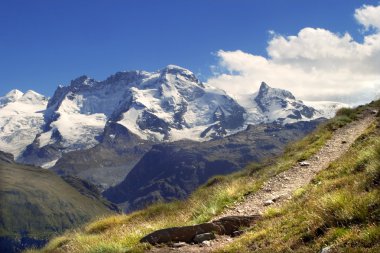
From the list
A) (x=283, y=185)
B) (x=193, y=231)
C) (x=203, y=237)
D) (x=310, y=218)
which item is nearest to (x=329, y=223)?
(x=310, y=218)

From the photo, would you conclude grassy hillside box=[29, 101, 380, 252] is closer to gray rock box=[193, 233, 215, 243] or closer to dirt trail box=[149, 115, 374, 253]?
dirt trail box=[149, 115, 374, 253]

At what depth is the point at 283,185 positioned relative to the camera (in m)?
25.6

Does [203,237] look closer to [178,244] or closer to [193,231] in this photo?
[193,231]

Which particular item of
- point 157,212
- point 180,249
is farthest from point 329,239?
point 157,212

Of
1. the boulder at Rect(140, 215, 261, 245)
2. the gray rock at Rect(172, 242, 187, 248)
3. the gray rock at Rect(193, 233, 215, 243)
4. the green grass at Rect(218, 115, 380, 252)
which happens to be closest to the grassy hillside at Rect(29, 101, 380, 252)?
the green grass at Rect(218, 115, 380, 252)

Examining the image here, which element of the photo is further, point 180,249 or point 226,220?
point 226,220

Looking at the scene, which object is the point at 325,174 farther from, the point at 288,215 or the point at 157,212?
the point at 157,212

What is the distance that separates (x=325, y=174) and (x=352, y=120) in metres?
20.9

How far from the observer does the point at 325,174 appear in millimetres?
22266

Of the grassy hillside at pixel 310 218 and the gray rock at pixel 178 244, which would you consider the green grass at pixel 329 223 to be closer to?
the grassy hillside at pixel 310 218

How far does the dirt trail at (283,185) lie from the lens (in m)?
16.5

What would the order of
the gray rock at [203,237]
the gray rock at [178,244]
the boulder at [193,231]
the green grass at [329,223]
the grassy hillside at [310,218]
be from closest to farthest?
the green grass at [329,223], the grassy hillside at [310,218], the gray rock at [178,244], the gray rock at [203,237], the boulder at [193,231]

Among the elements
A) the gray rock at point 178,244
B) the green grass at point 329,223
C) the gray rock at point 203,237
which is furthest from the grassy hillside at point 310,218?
the gray rock at point 203,237

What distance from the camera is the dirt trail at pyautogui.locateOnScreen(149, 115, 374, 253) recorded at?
16.5m
